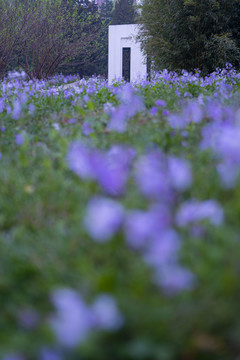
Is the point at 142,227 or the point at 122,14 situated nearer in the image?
the point at 142,227

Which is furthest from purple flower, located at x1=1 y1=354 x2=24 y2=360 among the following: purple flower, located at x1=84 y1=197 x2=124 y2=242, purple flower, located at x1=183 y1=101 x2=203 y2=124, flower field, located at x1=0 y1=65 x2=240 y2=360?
purple flower, located at x1=183 y1=101 x2=203 y2=124

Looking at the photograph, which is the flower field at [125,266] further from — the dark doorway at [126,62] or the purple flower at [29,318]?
the dark doorway at [126,62]

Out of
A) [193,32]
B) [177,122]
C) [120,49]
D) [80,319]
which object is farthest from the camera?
[120,49]

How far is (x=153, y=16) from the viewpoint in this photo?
12820 millimetres

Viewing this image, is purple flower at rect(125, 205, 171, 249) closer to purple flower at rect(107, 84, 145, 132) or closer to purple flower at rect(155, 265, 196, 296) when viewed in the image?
purple flower at rect(155, 265, 196, 296)

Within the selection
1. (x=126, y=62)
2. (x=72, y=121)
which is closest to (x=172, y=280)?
(x=72, y=121)

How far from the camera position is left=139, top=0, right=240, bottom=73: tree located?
12.1m

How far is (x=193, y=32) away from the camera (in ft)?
40.8

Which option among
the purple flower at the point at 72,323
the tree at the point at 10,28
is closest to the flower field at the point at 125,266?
the purple flower at the point at 72,323

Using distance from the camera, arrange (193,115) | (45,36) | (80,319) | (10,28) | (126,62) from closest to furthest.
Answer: (80,319) → (193,115) → (10,28) → (45,36) → (126,62)

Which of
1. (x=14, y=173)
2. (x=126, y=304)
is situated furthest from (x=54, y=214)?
(x=126, y=304)

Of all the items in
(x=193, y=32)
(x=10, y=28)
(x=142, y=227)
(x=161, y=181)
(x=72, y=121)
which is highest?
(x=10, y=28)

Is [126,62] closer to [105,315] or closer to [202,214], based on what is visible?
[202,214]

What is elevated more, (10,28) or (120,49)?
(120,49)
